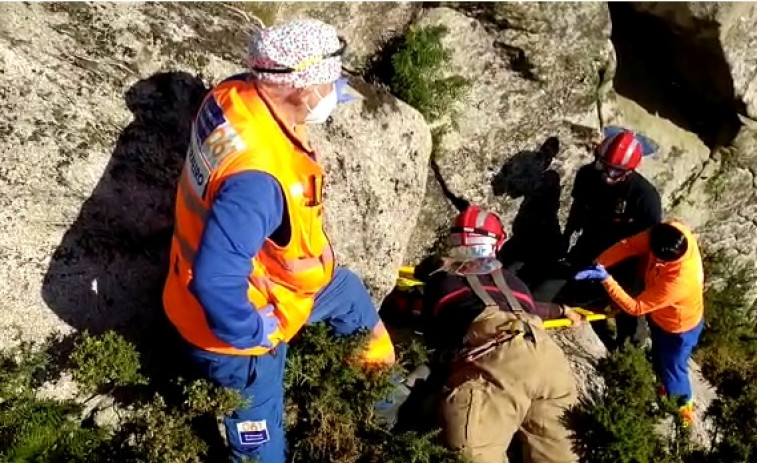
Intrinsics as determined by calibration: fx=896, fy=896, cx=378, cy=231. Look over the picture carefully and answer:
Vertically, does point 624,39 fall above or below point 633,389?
above

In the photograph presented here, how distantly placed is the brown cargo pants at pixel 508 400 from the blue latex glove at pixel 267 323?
1884 mm

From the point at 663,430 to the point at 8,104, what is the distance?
19.0 ft

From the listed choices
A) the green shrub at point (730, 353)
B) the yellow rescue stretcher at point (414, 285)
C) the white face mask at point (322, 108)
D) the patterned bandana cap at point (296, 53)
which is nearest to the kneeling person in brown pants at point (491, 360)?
the yellow rescue stretcher at point (414, 285)

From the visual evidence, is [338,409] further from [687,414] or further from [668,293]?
[687,414]

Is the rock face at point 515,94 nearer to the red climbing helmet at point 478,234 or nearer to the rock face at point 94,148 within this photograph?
the red climbing helmet at point 478,234

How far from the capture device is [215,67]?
6.61 metres

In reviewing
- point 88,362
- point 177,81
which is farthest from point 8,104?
point 88,362

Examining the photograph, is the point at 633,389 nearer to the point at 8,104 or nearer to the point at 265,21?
the point at 265,21

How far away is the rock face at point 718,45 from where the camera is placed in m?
9.25

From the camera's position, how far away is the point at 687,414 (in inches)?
311

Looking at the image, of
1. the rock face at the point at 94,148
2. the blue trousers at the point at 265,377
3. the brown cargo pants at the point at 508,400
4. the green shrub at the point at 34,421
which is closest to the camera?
the blue trousers at the point at 265,377

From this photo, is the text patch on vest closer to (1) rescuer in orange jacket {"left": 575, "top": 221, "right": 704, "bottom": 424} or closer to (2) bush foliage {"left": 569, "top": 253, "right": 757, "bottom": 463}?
(2) bush foliage {"left": 569, "top": 253, "right": 757, "bottom": 463}

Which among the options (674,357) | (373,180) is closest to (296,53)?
(373,180)

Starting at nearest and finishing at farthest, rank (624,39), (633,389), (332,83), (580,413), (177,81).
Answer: (332,83)
(177,81)
(580,413)
(633,389)
(624,39)
